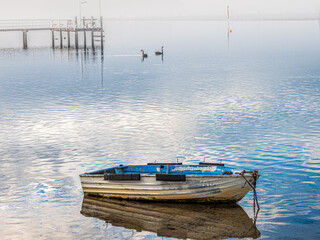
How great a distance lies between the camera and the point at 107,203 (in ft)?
80.9

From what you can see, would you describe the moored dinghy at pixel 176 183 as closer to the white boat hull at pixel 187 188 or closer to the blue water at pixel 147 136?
the white boat hull at pixel 187 188

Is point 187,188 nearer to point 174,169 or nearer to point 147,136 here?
point 174,169

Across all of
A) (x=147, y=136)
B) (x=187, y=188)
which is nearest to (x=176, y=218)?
(x=187, y=188)

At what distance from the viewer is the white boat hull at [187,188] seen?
918 inches

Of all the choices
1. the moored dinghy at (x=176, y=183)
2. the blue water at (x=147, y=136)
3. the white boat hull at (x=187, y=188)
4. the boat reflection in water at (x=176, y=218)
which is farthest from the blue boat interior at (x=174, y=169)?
the blue water at (x=147, y=136)

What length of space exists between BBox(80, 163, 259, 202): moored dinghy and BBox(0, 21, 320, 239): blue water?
1.15 meters

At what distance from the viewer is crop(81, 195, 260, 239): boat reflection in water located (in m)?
21.8

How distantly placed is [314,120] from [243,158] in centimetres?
1188

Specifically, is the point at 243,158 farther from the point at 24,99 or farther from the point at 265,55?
A: the point at 265,55

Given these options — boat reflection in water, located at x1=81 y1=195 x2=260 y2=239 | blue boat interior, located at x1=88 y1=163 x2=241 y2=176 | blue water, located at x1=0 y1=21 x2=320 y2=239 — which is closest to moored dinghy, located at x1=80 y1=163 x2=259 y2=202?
blue boat interior, located at x1=88 y1=163 x2=241 y2=176

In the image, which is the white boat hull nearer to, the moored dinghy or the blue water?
the moored dinghy

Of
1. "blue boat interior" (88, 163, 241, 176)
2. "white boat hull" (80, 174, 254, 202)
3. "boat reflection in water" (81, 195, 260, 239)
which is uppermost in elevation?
"blue boat interior" (88, 163, 241, 176)

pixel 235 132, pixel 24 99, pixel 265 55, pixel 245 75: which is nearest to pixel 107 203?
pixel 235 132

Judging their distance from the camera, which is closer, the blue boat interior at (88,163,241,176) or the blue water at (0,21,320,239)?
the blue water at (0,21,320,239)
